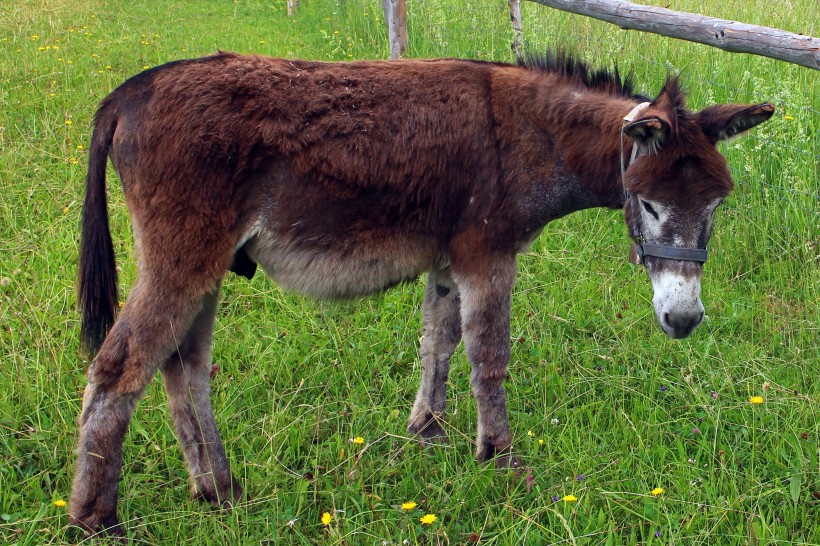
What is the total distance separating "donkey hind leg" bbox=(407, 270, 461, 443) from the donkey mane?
43.0 inches

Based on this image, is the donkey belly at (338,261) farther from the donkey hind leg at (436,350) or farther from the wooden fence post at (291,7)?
the wooden fence post at (291,7)

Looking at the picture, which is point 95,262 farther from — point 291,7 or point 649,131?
point 291,7

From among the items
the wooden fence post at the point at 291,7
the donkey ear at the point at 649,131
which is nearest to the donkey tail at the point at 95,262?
the donkey ear at the point at 649,131

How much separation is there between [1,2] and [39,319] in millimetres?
8451

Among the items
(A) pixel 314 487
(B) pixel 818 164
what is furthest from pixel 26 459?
(B) pixel 818 164

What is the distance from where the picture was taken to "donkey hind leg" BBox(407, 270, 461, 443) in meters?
3.73

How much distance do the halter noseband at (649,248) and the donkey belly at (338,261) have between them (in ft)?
2.83

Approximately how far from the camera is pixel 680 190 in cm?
299

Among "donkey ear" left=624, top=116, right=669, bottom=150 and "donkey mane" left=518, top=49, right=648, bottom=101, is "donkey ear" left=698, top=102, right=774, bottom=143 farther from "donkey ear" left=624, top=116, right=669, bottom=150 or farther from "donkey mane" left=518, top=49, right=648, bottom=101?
"donkey mane" left=518, top=49, right=648, bottom=101

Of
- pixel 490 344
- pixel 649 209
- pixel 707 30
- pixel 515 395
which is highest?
pixel 707 30

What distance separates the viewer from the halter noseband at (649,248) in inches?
116

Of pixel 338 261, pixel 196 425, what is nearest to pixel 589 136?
pixel 338 261

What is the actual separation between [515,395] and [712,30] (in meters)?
2.38

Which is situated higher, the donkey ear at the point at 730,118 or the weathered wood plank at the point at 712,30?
the weathered wood plank at the point at 712,30
